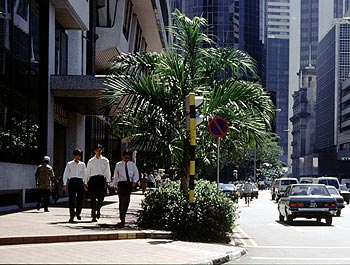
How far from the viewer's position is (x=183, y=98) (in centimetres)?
1964

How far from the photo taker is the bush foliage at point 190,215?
16469 millimetres

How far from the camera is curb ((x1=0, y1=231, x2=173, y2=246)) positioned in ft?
46.0

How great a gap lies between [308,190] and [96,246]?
49.1 feet

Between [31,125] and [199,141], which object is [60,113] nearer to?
[31,125]

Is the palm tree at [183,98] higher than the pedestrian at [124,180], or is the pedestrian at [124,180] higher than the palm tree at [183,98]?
the palm tree at [183,98]

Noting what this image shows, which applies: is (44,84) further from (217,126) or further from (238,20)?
(238,20)

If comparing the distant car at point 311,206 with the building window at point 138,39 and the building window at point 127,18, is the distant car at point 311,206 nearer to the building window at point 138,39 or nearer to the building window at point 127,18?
the building window at point 127,18

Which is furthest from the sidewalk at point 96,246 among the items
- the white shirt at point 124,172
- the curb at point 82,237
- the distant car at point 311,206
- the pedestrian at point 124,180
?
the distant car at point 311,206

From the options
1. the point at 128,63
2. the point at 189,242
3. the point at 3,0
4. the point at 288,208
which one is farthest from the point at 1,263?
the point at 288,208

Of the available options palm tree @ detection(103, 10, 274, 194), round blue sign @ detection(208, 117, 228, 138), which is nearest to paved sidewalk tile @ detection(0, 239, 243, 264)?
round blue sign @ detection(208, 117, 228, 138)

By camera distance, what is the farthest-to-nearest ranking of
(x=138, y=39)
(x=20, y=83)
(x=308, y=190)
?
(x=138, y=39)
(x=308, y=190)
(x=20, y=83)

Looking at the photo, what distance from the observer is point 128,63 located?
21188 millimetres

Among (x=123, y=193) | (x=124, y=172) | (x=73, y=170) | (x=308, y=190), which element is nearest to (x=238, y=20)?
(x=308, y=190)

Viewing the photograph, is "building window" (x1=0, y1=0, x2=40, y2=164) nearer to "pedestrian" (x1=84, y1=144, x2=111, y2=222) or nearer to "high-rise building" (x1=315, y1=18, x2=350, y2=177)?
"pedestrian" (x1=84, y1=144, x2=111, y2=222)
